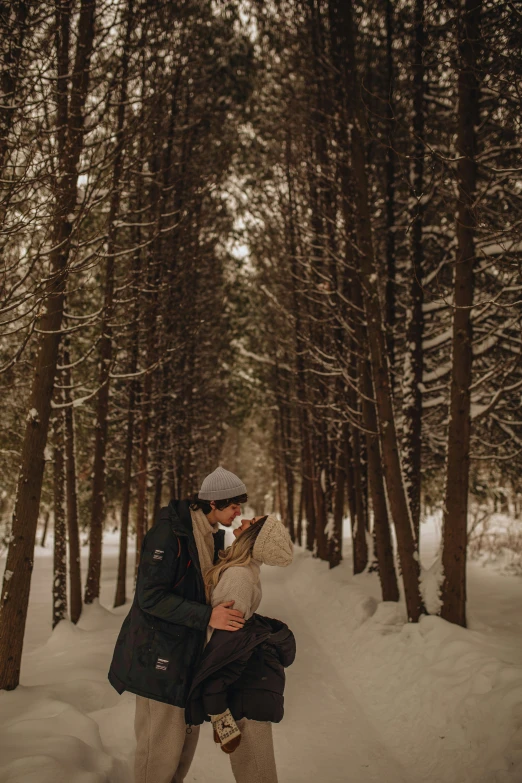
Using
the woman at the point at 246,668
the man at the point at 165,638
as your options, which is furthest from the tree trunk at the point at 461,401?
the man at the point at 165,638

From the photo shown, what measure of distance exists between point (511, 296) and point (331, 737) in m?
6.82

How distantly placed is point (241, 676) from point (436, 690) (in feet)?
9.56

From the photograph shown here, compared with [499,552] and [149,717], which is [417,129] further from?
[499,552]

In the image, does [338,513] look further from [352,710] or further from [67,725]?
[67,725]

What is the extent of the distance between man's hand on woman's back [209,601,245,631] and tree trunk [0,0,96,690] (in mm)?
2696

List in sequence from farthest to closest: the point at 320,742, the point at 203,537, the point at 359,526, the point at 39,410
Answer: the point at 359,526
the point at 39,410
the point at 320,742
the point at 203,537

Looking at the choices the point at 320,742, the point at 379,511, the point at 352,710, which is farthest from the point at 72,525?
the point at 320,742

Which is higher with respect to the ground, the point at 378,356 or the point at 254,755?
the point at 378,356

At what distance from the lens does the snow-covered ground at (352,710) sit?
142 inches

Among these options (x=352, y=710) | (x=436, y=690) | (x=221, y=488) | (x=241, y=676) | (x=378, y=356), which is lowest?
(x=352, y=710)

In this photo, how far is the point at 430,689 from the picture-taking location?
4945 mm

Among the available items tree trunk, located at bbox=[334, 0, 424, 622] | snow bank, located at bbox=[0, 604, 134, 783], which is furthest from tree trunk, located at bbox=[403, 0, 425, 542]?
snow bank, located at bbox=[0, 604, 134, 783]

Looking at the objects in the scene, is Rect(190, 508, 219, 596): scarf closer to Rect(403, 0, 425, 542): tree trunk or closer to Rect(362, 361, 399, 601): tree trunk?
Rect(362, 361, 399, 601): tree trunk

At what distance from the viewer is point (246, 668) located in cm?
286
